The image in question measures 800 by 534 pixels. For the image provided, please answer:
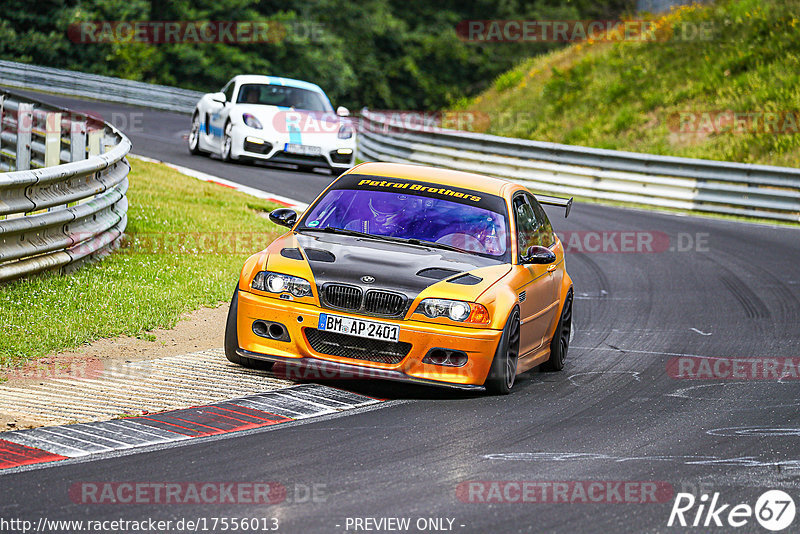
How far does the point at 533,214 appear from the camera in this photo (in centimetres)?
962

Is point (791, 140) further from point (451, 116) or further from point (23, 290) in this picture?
point (23, 290)

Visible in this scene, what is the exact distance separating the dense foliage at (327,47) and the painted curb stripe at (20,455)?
122ft

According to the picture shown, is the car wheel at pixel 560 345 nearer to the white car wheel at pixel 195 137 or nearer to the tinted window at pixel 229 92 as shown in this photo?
the tinted window at pixel 229 92

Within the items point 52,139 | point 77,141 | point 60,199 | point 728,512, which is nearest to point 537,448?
point 728,512

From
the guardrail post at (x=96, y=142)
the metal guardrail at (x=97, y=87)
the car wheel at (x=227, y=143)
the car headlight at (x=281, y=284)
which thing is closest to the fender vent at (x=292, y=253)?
the car headlight at (x=281, y=284)

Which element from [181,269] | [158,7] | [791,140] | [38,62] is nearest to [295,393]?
[181,269]

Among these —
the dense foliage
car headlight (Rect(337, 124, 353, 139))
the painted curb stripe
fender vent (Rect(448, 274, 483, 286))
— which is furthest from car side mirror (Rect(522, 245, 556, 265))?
the dense foliage

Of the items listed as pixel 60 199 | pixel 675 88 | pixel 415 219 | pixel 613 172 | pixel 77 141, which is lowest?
pixel 613 172

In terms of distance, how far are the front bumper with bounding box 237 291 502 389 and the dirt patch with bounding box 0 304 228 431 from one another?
3.82 ft

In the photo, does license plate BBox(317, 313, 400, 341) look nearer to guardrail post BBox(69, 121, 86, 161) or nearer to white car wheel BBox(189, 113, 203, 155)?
guardrail post BBox(69, 121, 86, 161)

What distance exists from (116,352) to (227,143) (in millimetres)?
13403

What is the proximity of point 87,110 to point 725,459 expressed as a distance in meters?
26.6

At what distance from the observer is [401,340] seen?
753cm

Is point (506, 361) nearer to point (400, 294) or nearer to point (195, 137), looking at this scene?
point (400, 294)
